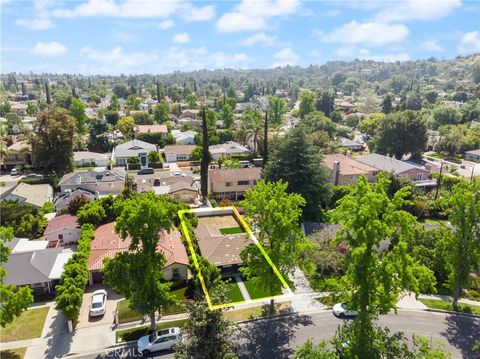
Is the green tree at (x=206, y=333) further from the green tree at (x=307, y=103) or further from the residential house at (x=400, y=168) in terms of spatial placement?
the green tree at (x=307, y=103)

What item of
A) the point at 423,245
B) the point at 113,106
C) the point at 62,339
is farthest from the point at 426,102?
the point at 62,339

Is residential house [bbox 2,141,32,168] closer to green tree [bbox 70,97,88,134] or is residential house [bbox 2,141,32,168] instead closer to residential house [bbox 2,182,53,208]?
residential house [bbox 2,182,53,208]

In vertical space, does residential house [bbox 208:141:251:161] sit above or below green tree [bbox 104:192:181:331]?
below

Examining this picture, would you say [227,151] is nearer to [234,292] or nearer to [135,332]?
[234,292]

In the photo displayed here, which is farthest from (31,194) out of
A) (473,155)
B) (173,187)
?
(473,155)

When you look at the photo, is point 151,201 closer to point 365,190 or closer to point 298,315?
point 365,190

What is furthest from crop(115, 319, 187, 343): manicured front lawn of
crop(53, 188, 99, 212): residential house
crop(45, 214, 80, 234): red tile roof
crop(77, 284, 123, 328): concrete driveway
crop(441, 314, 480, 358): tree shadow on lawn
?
crop(53, 188, 99, 212): residential house
